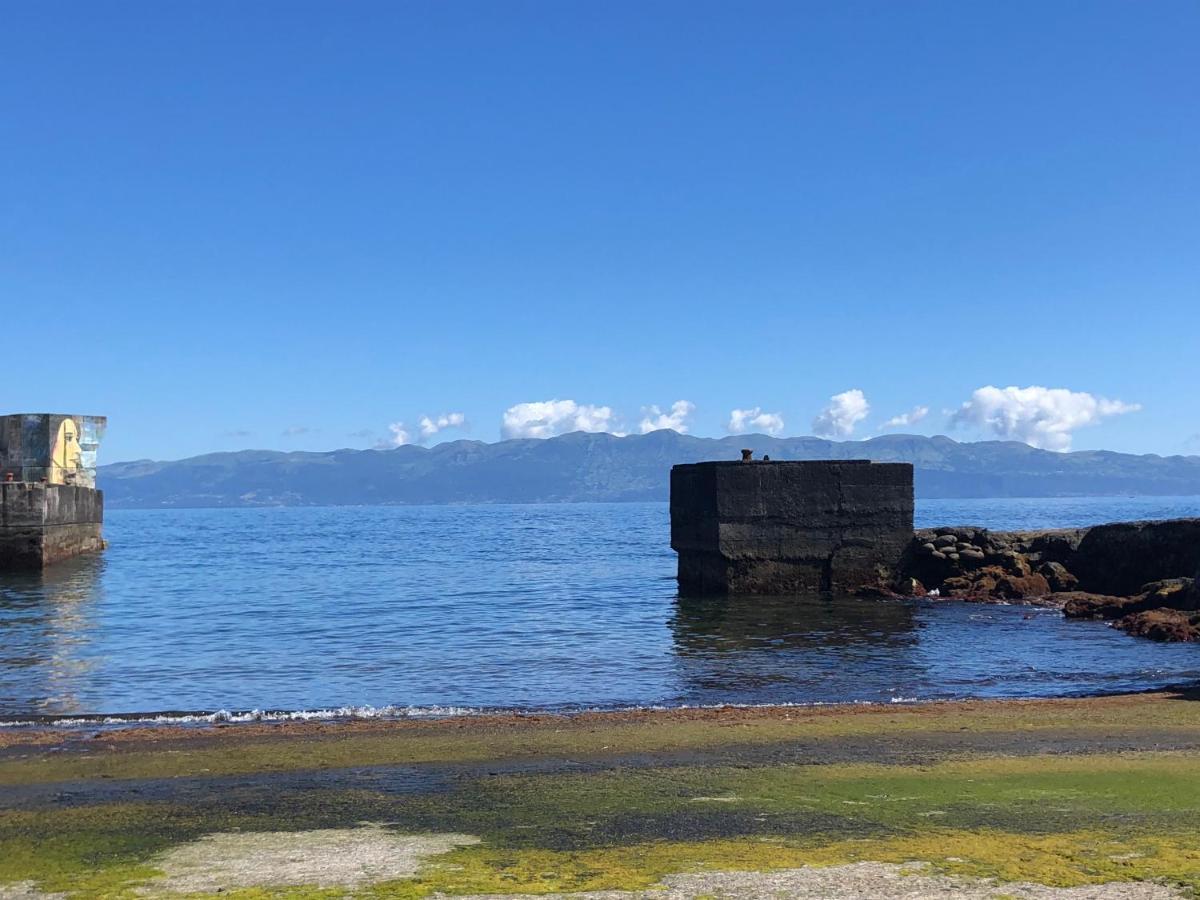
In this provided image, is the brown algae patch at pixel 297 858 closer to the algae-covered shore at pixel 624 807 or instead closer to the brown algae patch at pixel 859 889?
the algae-covered shore at pixel 624 807

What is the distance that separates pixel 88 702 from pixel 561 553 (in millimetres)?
38836

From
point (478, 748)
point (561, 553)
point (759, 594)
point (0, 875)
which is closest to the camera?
point (0, 875)

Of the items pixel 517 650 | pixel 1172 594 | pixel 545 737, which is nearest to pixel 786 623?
pixel 517 650

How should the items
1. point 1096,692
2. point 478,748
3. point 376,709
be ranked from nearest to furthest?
point 478,748 → point 376,709 → point 1096,692

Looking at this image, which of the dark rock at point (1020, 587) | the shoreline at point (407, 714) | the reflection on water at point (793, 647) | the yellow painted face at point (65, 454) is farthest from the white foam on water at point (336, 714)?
the yellow painted face at point (65, 454)

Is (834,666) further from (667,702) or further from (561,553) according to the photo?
(561,553)

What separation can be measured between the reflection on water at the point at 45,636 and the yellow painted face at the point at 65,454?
265 inches

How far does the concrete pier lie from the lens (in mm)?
34125

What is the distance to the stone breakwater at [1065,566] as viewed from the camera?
72.8 feet

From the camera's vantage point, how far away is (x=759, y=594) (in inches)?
945

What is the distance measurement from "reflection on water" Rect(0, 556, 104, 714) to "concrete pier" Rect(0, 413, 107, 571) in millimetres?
1136

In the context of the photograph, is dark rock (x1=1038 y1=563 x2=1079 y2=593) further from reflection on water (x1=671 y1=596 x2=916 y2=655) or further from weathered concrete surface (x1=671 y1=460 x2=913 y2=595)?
reflection on water (x1=671 y1=596 x2=916 y2=655)

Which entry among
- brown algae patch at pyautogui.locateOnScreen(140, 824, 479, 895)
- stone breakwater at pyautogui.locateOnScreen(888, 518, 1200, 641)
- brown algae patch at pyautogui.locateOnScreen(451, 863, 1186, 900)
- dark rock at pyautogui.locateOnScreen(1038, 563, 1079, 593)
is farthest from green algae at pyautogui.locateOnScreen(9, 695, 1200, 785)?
dark rock at pyautogui.locateOnScreen(1038, 563, 1079, 593)

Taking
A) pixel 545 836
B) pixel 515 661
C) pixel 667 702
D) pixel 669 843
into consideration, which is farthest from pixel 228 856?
pixel 515 661
